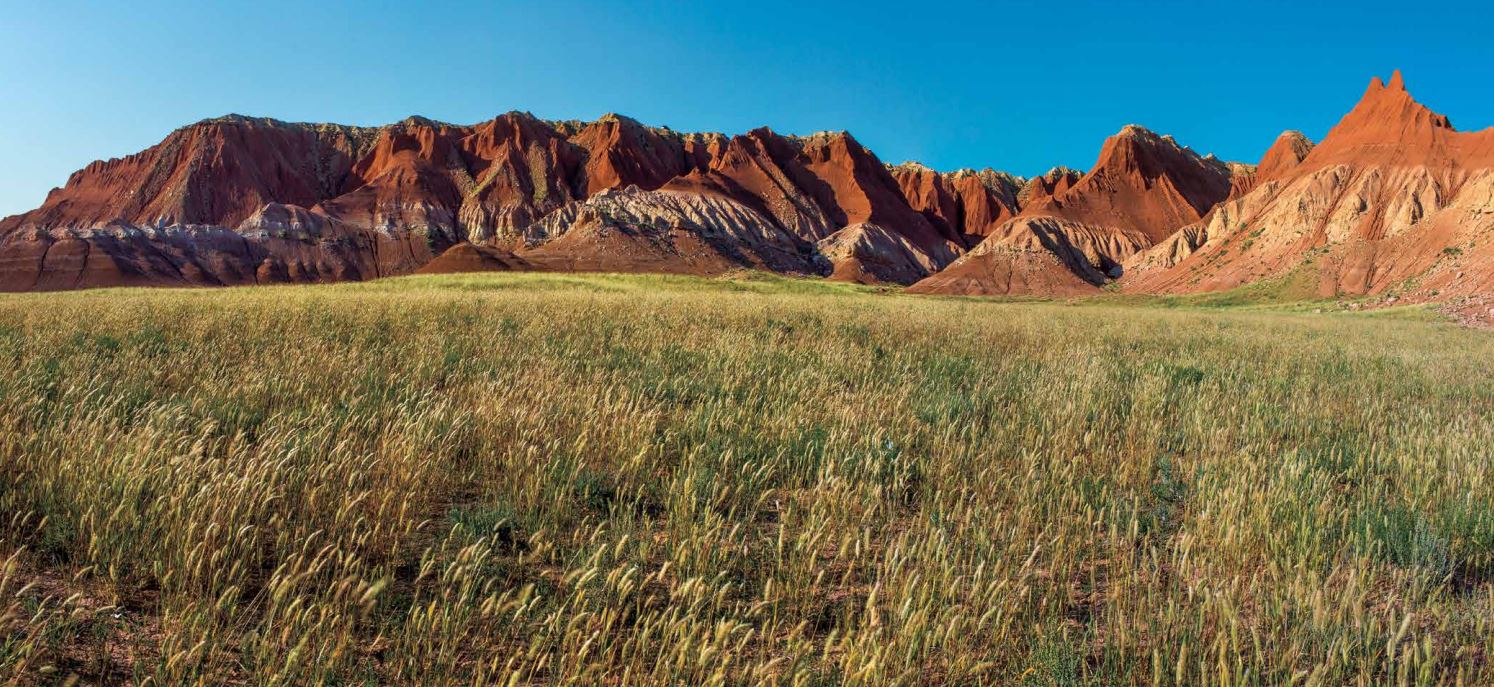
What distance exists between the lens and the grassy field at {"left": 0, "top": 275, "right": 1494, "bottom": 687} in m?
2.12

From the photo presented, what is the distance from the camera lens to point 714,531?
2.87m

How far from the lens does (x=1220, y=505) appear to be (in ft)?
11.1

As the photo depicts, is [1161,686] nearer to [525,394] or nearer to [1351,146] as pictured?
[525,394]

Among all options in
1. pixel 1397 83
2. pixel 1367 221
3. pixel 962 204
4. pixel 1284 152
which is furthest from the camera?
pixel 962 204

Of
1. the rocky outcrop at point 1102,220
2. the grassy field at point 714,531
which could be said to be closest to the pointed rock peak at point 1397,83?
the rocky outcrop at point 1102,220

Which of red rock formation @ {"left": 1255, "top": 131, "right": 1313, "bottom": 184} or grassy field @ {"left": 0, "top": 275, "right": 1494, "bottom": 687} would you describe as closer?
grassy field @ {"left": 0, "top": 275, "right": 1494, "bottom": 687}

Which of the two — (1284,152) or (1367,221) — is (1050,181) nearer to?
(1284,152)

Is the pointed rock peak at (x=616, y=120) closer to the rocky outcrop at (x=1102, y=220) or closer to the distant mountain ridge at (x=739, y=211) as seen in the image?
the distant mountain ridge at (x=739, y=211)

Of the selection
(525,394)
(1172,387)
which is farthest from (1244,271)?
(525,394)

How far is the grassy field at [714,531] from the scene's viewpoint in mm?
2117

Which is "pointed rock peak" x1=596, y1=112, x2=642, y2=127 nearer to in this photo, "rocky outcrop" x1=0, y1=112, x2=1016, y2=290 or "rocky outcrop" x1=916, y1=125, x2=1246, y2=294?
"rocky outcrop" x1=0, y1=112, x2=1016, y2=290

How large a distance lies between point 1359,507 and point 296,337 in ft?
34.3

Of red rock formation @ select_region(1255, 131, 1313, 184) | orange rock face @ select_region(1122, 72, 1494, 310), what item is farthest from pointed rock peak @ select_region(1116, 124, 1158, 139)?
orange rock face @ select_region(1122, 72, 1494, 310)

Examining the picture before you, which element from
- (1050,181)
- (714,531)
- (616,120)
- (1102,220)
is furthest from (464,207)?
(714,531)
